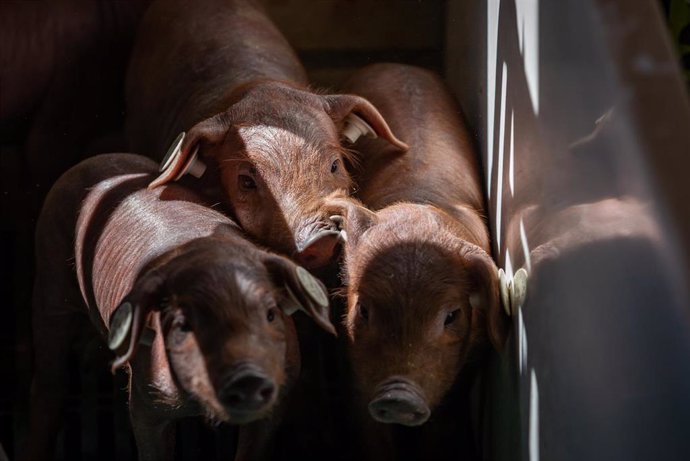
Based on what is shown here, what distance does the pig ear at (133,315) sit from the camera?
7.16ft

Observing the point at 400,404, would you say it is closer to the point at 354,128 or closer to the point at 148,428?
the point at 148,428

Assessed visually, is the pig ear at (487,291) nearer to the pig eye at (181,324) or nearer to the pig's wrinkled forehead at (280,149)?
the pig's wrinkled forehead at (280,149)

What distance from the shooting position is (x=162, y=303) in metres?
2.33

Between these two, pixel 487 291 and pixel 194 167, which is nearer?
pixel 487 291

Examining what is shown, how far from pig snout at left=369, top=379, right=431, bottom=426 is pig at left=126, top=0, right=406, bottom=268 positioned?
0.48 meters

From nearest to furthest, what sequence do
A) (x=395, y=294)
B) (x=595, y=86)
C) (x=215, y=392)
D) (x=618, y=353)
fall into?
(x=618, y=353) → (x=595, y=86) → (x=215, y=392) → (x=395, y=294)

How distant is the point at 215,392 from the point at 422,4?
194 centimetres

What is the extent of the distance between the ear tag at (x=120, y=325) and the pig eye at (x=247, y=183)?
103cm

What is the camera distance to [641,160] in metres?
1.86

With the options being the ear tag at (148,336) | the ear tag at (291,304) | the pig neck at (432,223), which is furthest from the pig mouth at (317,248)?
the ear tag at (148,336)

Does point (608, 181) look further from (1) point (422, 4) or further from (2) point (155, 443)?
(1) point (422, 4)

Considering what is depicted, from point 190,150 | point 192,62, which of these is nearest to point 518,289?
point 190,150

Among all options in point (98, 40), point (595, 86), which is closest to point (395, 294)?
point (595, 86)

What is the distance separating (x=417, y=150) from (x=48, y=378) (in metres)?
1.47
